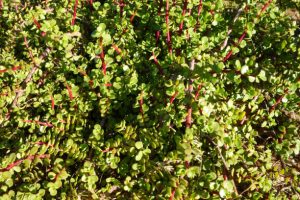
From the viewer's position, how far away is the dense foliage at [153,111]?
2.20 metres

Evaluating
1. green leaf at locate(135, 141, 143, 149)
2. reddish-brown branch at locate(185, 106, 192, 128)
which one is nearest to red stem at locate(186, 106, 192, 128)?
reddish-brown branch at locate(185, 106, 192, 128)

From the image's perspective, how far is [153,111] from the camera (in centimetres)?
254

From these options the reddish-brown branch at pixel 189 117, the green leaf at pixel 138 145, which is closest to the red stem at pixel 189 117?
the reddish-brown branch at pixel 189 117

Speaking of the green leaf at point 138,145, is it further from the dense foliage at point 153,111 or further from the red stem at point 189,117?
the red stem at point 189,117

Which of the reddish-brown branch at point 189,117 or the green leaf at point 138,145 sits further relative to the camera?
the reddish-brown branch at point 189,117

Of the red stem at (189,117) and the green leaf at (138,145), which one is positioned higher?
the red stem at (189,117)

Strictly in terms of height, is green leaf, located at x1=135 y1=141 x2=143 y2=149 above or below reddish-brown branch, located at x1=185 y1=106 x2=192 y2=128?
below

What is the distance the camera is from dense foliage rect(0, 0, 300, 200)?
2.20 meters

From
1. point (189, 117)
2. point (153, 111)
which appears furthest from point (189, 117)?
point (153, 111)

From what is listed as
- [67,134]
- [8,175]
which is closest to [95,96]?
[67,134]

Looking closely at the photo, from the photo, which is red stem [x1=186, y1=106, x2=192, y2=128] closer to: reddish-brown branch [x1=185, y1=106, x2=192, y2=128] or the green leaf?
reddish-brown branch [x1=185, y1=106, x2=192, y2=128]

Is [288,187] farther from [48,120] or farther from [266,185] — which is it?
[48,120]

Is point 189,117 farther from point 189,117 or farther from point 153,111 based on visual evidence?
point 153,111

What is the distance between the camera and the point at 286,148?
2.37 metres
